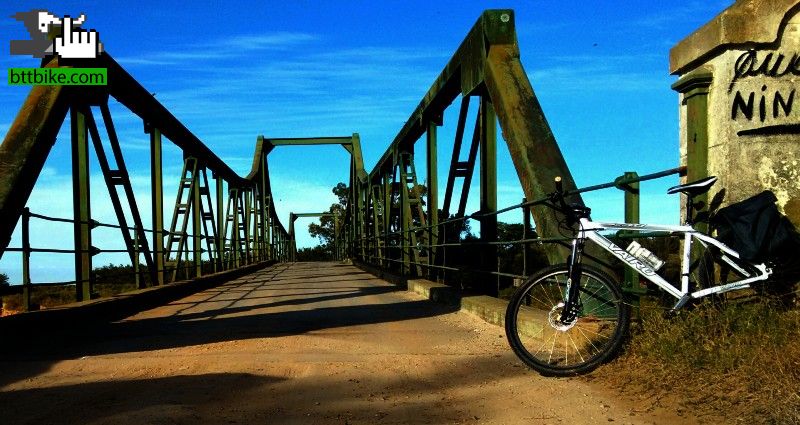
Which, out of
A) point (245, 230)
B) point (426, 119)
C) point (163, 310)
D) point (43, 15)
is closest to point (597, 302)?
point (163, 310)

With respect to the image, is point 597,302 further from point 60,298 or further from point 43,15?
point 60,298

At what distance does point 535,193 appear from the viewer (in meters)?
5.46

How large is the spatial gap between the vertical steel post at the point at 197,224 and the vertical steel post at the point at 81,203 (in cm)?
609

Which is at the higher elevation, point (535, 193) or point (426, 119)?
point (426, 119)

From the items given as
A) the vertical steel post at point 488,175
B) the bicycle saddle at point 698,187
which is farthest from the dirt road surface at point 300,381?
the vertical steel post at point 488,175

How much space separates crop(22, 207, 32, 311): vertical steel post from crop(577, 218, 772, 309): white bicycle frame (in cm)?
445

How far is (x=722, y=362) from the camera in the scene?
10.3 ft

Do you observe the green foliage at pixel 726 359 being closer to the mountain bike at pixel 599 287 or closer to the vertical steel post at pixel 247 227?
the mountain bike at pixel 599 287

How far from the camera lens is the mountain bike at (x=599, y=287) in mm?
3646

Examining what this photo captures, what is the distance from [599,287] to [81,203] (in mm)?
5732

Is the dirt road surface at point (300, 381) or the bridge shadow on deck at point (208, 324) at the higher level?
the dirt road surface at point (300, 381)

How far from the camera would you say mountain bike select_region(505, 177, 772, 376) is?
3646 mm

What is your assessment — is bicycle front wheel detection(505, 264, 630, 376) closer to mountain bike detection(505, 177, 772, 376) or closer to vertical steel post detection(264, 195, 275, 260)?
mountain bike detection(505, 177, 772, 376)

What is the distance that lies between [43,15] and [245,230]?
1852 centimetres
